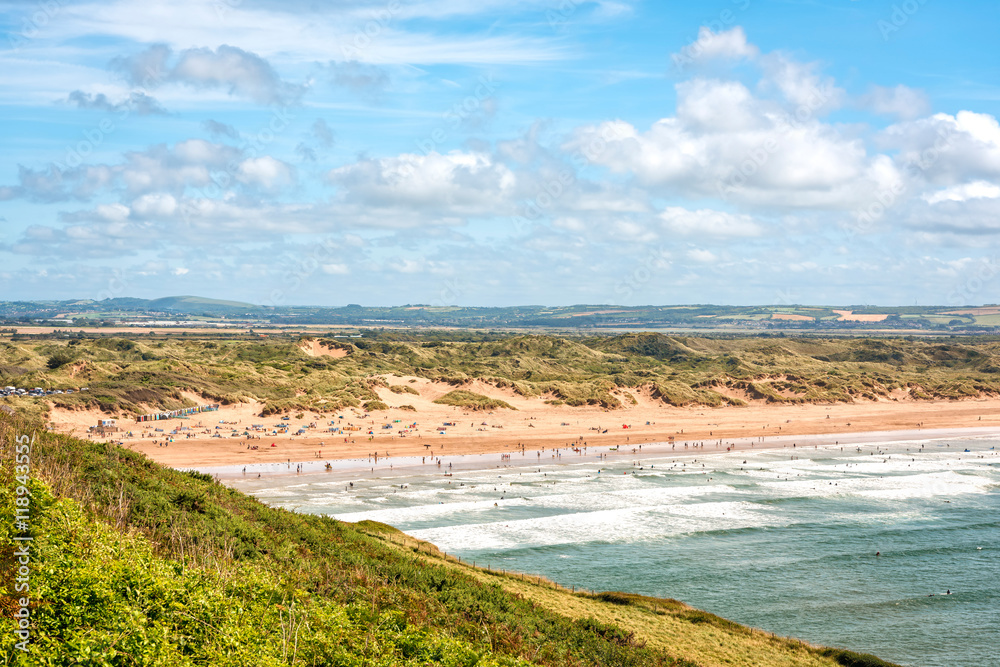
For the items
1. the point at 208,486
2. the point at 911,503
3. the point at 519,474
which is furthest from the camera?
the point at 519,474

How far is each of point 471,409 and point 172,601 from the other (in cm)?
8586

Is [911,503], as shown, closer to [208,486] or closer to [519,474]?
[519,474]

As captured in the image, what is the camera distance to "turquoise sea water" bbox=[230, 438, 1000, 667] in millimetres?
31938

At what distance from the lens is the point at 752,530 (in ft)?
145

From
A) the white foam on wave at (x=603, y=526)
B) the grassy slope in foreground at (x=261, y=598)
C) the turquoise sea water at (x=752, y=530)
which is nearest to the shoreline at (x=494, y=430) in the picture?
the turquoise sea water at (x=752, y=530)

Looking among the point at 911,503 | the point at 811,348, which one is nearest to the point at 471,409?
the point at 911,503

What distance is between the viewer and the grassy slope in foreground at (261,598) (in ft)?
42.8

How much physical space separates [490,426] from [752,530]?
1861 inches

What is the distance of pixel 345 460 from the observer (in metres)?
65.5

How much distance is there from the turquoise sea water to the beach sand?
10426 mm

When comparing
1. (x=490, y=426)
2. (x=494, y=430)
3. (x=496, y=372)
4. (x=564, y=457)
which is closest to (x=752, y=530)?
(x=564, y=457)

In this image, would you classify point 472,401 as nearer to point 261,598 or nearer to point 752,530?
point 752,530

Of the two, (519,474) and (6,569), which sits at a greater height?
(6,569)

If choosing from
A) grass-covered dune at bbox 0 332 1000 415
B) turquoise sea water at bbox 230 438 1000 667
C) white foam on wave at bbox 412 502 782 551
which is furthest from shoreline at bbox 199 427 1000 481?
grass-covered dune at bbox 0 332 1000 415
